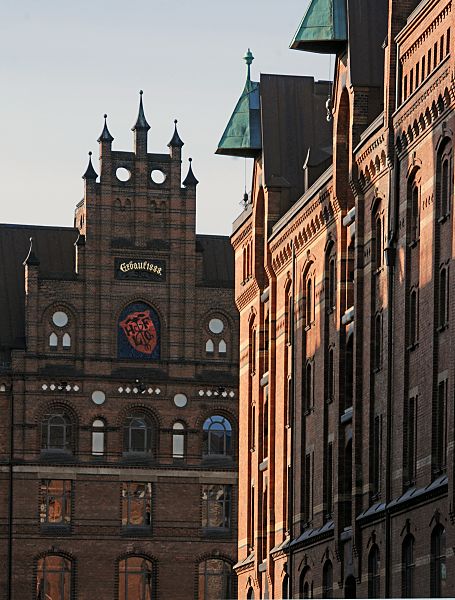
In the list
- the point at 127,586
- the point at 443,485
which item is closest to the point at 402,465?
the point at 443,485

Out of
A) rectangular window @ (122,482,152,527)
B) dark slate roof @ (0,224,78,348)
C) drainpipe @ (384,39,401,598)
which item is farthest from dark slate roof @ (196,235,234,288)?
drainpipe @ (384,39,401,598)

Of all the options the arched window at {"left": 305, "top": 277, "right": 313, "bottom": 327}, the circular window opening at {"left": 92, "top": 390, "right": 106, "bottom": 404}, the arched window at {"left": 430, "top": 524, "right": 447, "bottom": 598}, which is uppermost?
the circular window opening at {"left": 92, "top": 390, "right": 106, "bottom": 404}

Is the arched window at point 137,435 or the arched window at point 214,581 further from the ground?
the arched window at point 137,435

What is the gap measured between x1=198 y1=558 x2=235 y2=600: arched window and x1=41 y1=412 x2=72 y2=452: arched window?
8.48m

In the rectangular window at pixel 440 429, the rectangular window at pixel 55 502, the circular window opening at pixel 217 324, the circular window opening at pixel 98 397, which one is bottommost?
the rectangular window at pixel 440 429

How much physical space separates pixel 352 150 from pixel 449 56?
10271 millimetres

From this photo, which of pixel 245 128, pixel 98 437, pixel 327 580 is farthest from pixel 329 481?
pixel 98 437

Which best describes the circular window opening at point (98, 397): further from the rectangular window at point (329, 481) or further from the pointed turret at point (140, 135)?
the rectangular window at point (329, 481)

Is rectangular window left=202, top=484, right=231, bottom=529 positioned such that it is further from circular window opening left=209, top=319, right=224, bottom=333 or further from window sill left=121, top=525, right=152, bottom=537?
circular window opening left=209, top=319, right=224, bottom=333

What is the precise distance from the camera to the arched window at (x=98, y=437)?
3723 inches

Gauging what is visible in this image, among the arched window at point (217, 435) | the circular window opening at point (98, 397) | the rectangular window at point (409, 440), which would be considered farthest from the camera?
the arched window at point (217, 435)

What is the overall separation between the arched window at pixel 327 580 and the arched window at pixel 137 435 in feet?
121

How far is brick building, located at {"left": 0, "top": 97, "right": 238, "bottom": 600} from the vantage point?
3674 inches

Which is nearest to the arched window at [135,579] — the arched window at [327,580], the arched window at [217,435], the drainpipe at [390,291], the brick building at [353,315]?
the arched window at [217,435]
